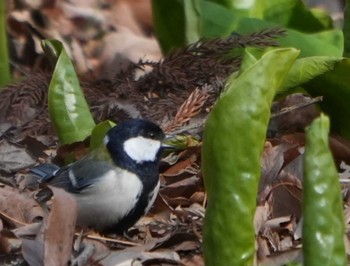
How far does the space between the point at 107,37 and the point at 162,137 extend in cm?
385

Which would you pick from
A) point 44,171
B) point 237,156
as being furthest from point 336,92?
point 237,156

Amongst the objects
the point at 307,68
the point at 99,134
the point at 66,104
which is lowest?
the point at 99,134

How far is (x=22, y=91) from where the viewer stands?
4.64 metres

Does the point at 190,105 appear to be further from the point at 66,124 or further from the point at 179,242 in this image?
the point at 179,242

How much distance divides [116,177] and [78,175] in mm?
140

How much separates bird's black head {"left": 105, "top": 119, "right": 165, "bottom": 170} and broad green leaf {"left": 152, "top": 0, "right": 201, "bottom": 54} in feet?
3.58

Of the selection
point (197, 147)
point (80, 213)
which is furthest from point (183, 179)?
point (80, 213)

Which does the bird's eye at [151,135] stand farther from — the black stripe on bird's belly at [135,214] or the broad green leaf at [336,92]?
the broad green leaf at [336,92]

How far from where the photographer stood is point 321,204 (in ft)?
8.33

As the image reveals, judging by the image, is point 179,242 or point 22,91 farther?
point 22,91

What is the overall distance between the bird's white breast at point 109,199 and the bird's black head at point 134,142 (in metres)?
0.10

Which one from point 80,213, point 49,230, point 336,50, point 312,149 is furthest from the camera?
point 336,50

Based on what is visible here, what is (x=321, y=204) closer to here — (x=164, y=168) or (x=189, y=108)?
(x=189, y=108)

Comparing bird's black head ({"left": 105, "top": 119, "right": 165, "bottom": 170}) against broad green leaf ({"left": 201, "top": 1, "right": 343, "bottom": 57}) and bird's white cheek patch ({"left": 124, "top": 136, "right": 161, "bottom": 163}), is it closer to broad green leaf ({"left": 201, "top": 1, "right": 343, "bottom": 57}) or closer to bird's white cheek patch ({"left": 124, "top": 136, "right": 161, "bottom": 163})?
bird's white cheek patch ({"left": 124, "top": 136, "right": 161, "bottom": 163})
